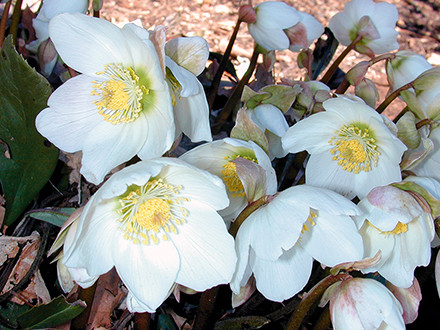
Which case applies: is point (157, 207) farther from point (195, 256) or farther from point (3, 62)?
point (3, 62)

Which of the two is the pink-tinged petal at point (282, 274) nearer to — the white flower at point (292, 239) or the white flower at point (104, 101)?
the white flower at point (292, 239)

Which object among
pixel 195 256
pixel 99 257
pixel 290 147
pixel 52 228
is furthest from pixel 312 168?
pixel 52 228

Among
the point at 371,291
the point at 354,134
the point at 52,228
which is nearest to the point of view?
the point at 371,291

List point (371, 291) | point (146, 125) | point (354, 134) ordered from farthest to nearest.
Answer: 1. point (354, 134)
2. point (146, 125)
3. point (371, 291)

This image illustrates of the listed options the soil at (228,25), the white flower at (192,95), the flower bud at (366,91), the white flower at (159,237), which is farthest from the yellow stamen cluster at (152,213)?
the soil at (228,25)

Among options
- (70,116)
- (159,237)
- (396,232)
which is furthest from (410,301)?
(70,116)

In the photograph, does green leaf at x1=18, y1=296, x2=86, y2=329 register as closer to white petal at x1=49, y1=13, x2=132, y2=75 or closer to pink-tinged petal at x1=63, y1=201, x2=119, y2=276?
pink-tinged petal at x1=63, y1=201, x2=119, y2=276

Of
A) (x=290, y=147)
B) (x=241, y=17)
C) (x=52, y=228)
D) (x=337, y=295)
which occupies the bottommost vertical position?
(x=52, y=228)
